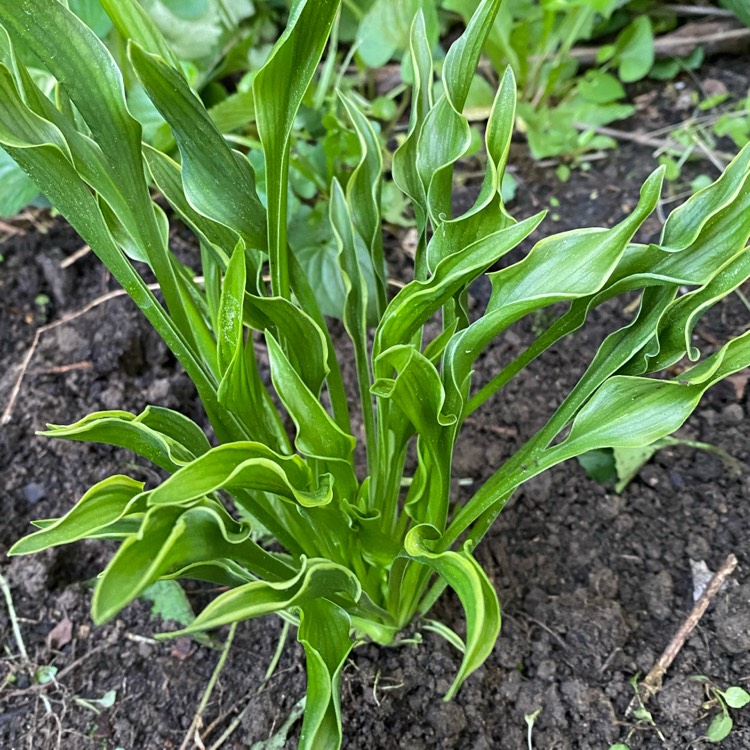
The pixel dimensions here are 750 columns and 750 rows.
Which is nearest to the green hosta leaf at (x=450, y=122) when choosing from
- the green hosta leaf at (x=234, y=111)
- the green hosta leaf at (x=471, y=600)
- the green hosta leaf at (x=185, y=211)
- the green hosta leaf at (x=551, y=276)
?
the green hosta leaf at (x=551, y=276)

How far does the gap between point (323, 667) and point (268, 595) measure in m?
0.12

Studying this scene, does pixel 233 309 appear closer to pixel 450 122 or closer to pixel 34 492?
pixel 450 122

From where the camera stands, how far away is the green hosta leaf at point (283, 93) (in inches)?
22.9

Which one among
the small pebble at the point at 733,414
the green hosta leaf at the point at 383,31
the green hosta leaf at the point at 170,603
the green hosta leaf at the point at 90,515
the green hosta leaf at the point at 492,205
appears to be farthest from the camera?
the green hosta leaf at the point at 383,31

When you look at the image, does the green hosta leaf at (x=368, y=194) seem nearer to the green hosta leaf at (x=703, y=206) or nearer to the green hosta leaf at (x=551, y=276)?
the green hosta leaf at (x=551, y=276)

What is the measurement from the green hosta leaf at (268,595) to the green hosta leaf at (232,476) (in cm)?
7

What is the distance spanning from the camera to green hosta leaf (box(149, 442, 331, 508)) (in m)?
0.49

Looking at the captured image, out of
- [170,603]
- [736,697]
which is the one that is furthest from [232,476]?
[736,697]

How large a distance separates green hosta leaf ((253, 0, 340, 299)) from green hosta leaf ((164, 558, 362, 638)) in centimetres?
30

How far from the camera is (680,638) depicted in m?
0.88

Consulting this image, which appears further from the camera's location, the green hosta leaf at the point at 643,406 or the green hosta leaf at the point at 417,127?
the green hosta leaf at the point at 417,127

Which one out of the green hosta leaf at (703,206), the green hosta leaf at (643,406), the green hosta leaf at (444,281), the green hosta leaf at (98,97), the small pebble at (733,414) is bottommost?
the small pebble at (733,414)

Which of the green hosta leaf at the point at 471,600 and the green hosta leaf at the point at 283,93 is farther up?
the green hosta leaf at the point at 283,93

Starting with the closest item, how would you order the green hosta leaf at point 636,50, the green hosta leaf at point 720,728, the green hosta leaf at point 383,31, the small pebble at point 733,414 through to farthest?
the green hosta leaf at point 720,728 → the small pebble at point 733,414 → the green hosta leaf at point 383,31 → the green hosta leaf at point 636,50
